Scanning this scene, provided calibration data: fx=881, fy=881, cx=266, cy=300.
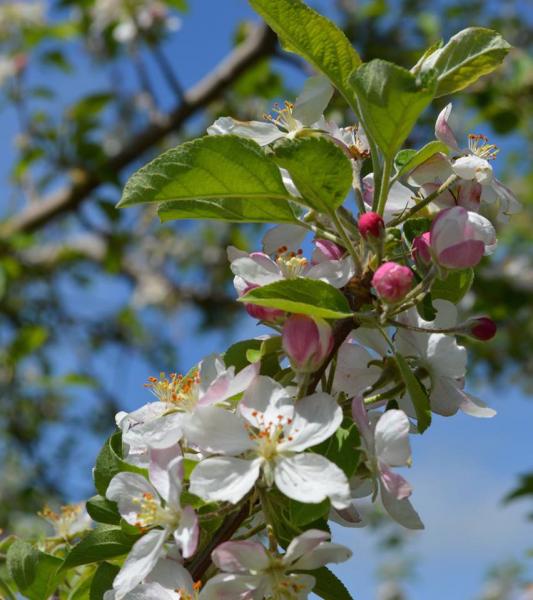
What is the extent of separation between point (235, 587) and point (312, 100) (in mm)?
488

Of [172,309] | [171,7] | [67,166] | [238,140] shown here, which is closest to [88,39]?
[171,7]

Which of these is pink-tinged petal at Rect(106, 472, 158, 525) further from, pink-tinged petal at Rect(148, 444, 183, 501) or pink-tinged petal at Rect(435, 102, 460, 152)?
pink-tinged petal at Rect(435, 102, 460, 152)

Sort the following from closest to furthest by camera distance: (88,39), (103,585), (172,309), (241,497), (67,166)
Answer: (241,497), (103,585), (67,166), (88,39), (172,309)

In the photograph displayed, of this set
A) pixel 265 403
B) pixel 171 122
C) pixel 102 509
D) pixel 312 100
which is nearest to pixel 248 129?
pixel 312 100

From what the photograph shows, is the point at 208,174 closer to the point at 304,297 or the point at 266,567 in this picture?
the point at 304,297

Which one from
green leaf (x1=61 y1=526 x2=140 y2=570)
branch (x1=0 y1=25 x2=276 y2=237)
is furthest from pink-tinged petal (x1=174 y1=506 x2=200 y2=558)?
branch (x1=0 y1=25 x2=276 y2=237)

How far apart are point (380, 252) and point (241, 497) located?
25 centimetres

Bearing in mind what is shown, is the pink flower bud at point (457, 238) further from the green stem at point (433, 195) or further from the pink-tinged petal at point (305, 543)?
the pink-tinged petal at point (305, 543)

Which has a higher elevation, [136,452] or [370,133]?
[370,133]

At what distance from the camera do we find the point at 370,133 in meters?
0.82

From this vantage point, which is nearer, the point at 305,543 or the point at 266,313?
the point at 305,543

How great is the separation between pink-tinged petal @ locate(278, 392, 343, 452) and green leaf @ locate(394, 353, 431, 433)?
72 millimetres

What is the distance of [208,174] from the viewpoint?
31.9 inches

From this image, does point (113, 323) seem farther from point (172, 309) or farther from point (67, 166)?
point (67, 166)
